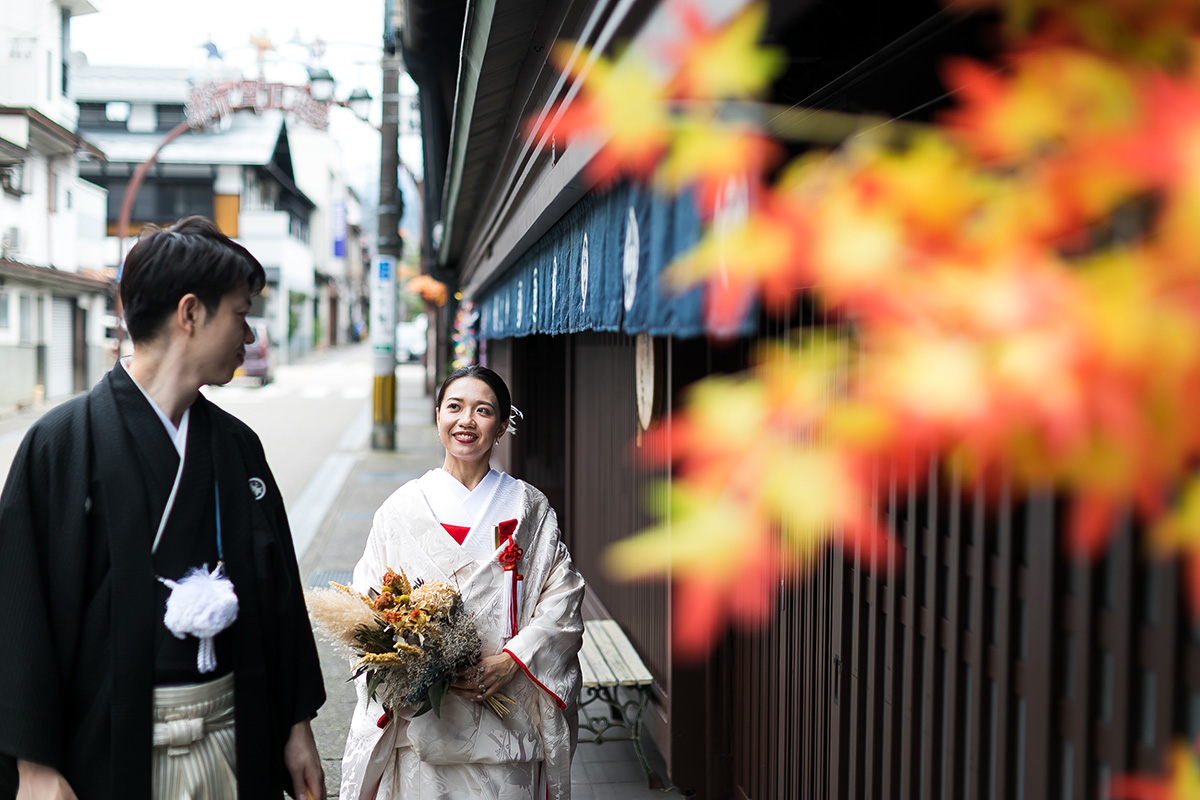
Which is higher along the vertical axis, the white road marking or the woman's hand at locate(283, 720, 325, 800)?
the white road marking

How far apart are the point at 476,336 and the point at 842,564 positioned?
10.6 meters

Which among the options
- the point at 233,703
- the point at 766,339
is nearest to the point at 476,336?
the point at 766,339

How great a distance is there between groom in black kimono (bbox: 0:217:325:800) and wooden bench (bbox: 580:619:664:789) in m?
2.34

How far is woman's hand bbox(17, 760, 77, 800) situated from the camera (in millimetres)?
2156

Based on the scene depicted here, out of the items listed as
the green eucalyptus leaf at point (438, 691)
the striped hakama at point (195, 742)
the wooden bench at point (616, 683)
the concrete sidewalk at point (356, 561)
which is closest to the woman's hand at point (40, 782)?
the striped hakama at point (195, 742)

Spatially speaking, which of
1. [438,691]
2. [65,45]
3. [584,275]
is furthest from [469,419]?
[65,45]

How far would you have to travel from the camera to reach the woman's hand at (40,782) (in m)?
2.16

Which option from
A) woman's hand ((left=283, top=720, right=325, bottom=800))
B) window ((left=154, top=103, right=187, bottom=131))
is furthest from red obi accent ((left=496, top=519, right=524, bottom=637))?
window ((left=154, top=103, right=187, bottom=131))

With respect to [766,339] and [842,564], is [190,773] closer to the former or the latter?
[842,564]

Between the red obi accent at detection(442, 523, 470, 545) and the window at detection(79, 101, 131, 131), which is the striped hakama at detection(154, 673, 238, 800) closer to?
the red obi accent at detection(442, 523, 470, 545)

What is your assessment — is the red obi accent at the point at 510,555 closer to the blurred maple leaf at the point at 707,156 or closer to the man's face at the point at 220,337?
the man's face at the point at 220,337

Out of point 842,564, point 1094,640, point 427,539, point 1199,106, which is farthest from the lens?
point 427,539

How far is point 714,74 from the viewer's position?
0.70 metres

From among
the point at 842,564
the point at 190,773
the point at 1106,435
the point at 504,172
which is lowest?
the point at 190,773
